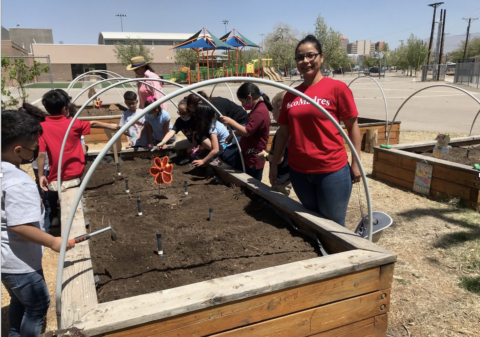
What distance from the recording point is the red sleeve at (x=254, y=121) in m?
3.66

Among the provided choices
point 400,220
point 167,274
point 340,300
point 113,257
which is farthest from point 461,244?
point 113,257

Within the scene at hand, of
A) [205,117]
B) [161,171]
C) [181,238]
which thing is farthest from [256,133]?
[181,238]

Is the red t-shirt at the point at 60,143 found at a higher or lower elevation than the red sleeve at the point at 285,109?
lower

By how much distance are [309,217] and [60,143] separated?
2479 mm

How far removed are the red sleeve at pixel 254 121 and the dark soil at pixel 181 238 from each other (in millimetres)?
656

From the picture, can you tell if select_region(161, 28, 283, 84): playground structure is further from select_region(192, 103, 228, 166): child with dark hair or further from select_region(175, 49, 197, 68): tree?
select_region(192, 103, 228, 166): child with dark hair

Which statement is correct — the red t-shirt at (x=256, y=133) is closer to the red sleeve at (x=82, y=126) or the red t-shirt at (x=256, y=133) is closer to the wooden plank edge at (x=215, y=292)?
the red sleeve at (x=82, y=126)

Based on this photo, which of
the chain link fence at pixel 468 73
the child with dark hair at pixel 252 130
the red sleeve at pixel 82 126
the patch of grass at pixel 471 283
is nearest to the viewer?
the patch of grass at pixel 471 283

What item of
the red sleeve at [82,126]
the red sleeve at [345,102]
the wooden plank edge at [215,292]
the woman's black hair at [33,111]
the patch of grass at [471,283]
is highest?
the red sleeve at [345,102]

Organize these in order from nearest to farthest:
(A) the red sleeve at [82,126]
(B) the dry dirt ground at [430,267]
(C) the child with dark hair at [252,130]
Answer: (B) the dry dirt ground at [430,267] → (A) the red sleeve at [82,126] → (C) the child with dark hair at [252,130]

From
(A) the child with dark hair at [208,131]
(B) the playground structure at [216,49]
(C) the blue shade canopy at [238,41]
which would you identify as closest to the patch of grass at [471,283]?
(A) the child with dark hair at [208,131]

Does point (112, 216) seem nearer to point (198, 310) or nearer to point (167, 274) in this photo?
point (167, 274)

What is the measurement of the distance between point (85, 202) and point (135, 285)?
1895 millimetres

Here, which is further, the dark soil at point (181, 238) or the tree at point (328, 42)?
the tree at point (328, 42)
